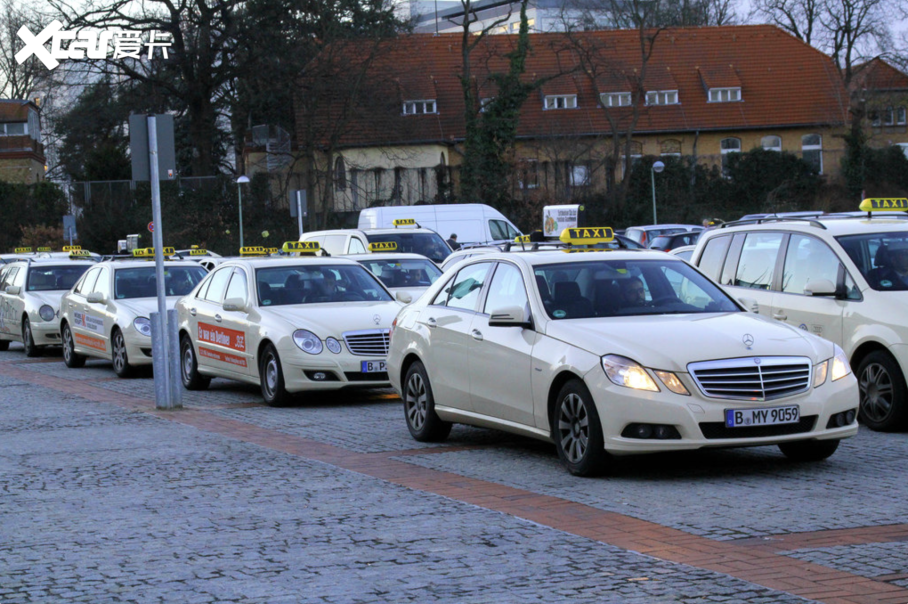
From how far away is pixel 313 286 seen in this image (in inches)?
625

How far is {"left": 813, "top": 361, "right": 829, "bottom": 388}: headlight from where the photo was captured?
9000mm

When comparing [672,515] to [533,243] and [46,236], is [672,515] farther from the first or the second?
[46,236]

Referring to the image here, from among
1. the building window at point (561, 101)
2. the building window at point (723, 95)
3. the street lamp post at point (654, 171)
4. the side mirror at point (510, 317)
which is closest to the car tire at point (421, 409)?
the side mirror at point (510, 317)

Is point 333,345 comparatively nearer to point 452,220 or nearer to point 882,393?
point 882,393

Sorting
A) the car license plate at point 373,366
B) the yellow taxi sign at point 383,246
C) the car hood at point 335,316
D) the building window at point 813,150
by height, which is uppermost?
the building window at point 813,150

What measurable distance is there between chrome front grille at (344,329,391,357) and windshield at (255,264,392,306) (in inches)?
46.6

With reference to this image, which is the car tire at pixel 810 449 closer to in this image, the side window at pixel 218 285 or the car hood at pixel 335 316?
the car hood at pixel 335 316

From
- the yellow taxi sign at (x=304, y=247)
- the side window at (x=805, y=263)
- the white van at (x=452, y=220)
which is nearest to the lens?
the side window at (x=805, y=263)

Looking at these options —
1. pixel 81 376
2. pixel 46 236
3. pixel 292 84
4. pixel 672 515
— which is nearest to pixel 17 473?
pixel 672 515

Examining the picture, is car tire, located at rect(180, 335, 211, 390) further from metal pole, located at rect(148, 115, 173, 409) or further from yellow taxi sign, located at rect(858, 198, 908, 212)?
yellow taxi sign, located at rect(858, 198, 908, 212)

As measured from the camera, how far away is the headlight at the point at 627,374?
8.70 metres

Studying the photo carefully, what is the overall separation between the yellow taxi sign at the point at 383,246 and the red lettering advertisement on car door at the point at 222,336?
24.1ft

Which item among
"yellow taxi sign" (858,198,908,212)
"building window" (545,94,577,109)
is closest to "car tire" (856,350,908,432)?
"yellow taxi sign" (858,198,908,212)

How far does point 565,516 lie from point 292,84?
149ft
